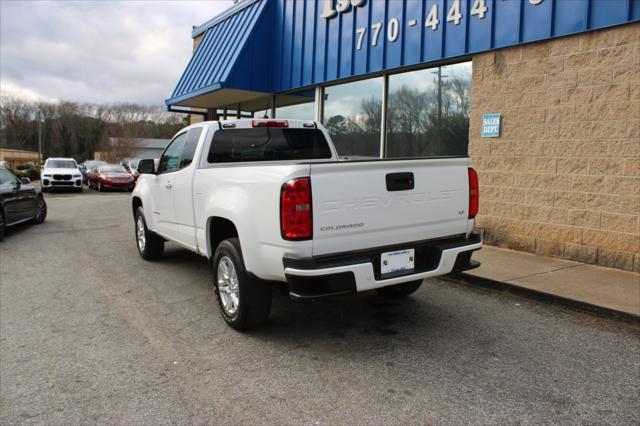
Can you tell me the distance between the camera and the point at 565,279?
19.5ft

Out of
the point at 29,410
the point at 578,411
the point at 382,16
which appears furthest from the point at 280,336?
the point at 382,16

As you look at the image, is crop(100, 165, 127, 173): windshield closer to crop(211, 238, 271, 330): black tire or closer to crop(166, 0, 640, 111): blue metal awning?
crop(166, 0, 640, 111): blue metal awning

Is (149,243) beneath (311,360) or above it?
above

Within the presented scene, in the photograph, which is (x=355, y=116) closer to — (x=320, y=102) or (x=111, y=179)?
(x=320, y=102)

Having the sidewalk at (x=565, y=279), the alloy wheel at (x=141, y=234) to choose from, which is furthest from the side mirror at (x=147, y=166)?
the sidewalk at (x=565, y=279)

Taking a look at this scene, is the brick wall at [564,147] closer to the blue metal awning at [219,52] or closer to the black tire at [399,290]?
the black tire at [399,290]

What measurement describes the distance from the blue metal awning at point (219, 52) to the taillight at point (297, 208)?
363 inches

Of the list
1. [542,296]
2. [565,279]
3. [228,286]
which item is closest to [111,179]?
[228,286]

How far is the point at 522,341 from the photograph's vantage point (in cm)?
426

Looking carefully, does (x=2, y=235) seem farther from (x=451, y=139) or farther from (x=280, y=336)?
(x=451, y=139)

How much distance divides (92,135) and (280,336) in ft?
315

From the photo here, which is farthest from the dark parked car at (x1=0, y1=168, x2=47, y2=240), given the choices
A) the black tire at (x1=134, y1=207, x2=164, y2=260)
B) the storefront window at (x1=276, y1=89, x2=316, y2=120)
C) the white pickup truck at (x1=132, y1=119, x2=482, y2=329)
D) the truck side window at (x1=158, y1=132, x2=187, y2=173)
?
the storefront window at (x1=276, y1=89, x2=316, y2=120)

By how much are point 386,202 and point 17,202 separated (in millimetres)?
9313

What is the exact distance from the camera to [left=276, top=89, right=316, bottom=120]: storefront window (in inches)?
485
